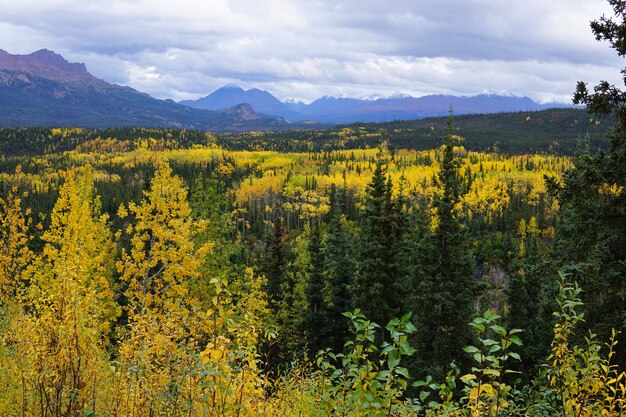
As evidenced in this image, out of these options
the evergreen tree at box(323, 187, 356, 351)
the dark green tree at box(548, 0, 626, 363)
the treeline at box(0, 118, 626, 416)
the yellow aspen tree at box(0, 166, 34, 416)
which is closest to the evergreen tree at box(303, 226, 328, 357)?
the treeline at box(0, 118, 626, 416)

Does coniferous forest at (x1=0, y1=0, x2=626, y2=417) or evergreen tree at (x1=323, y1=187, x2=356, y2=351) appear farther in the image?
evergreen tree at (x1=323, y1=187, x2=356, y2=351)

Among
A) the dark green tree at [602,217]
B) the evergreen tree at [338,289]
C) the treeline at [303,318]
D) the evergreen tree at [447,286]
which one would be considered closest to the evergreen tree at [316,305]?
the treeline at [303,318]

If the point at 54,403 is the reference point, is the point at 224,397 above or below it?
above

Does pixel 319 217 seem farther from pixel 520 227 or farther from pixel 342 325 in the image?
pixel 342 325

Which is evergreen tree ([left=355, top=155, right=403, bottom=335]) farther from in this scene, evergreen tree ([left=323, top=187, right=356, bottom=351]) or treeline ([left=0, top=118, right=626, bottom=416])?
evergreen tree ([left=323, top=187, right=356, bottom=351])

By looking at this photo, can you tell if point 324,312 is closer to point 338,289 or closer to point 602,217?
point 338,289

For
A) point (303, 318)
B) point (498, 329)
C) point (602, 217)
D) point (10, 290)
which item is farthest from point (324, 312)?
point (498, 329)

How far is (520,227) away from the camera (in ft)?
345

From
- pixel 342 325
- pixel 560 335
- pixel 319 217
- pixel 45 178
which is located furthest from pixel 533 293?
pixel 45 178

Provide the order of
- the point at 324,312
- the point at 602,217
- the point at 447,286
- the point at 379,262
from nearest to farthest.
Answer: the point at 602,217 < the point at 447,286 < the point at 379,262 < the point at 324,312

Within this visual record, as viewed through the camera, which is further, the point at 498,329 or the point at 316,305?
the point at 316,305

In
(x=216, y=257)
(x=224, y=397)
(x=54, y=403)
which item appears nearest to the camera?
(x=224, y=397)

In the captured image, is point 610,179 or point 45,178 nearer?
point 610,179

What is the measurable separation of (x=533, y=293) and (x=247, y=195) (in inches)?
4665
